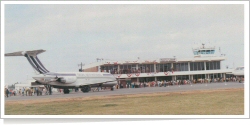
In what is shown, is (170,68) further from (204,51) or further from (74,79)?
(74,79)

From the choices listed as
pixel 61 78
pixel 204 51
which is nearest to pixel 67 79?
pixel 61 78

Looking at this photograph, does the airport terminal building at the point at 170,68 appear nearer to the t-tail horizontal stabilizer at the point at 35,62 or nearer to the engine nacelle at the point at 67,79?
the engine nacelle at the point at 67,79

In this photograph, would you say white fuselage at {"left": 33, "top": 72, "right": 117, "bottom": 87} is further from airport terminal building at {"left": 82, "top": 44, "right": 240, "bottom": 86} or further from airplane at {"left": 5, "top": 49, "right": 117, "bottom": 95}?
airport terminal building at {"left": 82, "top": 44, "right": 240, "bottom": 86}

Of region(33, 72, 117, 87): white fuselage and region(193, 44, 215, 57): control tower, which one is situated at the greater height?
region(193, 44, 215, 57): control tower

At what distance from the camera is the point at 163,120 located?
1788 cm

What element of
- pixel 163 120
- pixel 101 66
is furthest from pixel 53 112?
pixel 101 66

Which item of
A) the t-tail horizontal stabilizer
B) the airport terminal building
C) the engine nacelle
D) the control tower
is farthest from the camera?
the control tower

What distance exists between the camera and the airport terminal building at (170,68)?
211 feet

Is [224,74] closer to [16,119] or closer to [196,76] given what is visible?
[196,76]

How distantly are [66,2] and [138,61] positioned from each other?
45.0m

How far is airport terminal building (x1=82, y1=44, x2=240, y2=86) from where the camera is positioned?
64.2m

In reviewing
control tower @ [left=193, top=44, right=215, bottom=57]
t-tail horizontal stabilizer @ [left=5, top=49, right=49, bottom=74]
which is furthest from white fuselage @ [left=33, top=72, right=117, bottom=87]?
control tower @ [left=193, top=44, right=215, bottom=57]

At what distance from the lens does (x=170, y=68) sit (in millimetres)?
67562

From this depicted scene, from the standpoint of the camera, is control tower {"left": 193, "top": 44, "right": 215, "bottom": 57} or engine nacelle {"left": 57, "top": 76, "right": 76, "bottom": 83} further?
control tower {"left": 193, "top": 44, "right": 215, "bottom": 57}
